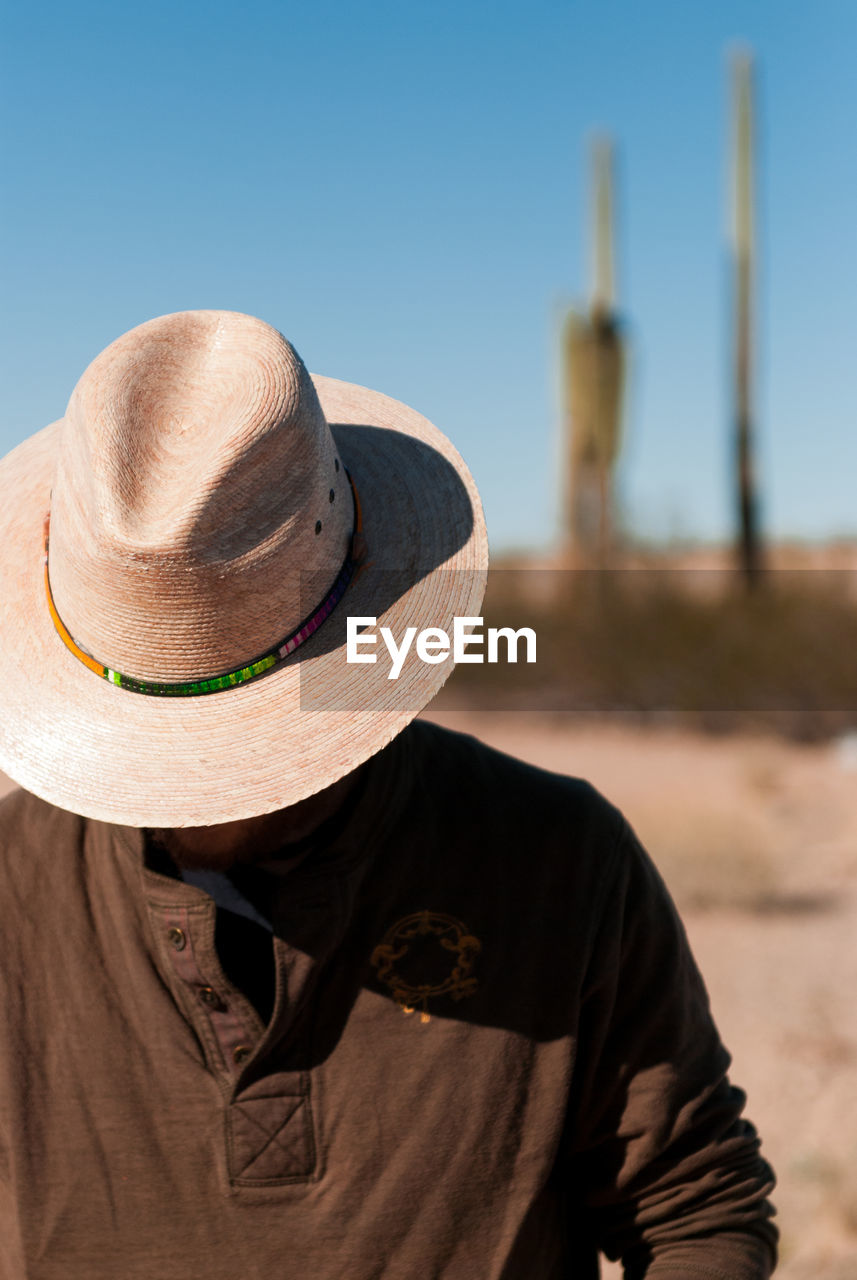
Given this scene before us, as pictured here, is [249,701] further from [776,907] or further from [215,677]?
[776,907]

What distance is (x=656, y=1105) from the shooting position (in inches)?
66.7

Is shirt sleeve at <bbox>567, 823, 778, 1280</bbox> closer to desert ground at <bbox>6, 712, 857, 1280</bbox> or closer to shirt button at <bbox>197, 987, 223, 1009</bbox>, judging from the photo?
shirt button at <bbox>197, 987, 223, 1009</bbox>

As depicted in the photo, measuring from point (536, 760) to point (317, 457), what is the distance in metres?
11.6

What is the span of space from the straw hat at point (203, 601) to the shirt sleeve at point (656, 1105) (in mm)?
460

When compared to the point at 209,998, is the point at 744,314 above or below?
above

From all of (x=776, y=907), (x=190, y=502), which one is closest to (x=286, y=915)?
(x=190, y=502)

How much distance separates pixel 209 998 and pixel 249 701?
382mm

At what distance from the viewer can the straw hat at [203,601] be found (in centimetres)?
144

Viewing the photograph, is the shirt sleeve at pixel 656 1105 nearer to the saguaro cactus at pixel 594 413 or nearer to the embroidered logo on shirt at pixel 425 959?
the embroidered logo on shirt at pixel 425 959

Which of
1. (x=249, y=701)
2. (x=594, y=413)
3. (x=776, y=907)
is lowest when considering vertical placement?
(x=776, y=907)

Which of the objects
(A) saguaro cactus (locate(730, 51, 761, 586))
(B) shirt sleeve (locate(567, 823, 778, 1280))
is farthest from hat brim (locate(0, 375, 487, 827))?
(A) saguaro cactus (locate(730, 51, 761, 586))

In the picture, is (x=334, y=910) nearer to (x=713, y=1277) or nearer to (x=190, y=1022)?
(x=190, y=1022)

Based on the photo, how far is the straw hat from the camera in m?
1.44

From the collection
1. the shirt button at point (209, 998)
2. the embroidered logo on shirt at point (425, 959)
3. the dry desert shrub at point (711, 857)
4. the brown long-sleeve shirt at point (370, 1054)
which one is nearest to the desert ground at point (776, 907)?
the dry desert shrub at point (711, 857)
